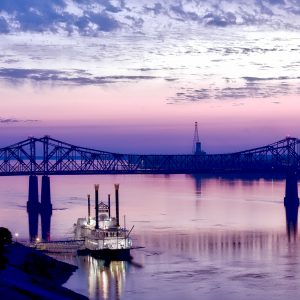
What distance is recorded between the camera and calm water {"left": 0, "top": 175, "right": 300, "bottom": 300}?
155 ft

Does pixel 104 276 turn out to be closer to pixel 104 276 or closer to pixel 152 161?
pixel 104 276

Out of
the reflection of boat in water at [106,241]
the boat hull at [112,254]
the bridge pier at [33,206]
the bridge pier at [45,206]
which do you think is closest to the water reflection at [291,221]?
the reflection of boat in water at [106,241]

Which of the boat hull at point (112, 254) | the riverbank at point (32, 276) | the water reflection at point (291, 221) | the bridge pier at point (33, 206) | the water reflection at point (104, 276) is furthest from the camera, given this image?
the bridge pier at point (33, 206)

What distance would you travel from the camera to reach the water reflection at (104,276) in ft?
151

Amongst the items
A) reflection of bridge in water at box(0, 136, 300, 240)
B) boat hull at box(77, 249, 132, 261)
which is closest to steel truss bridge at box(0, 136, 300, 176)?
reflection of bridge in water at box(0, 136, 300, 240)

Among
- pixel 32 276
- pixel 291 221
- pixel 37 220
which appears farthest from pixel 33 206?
pixel 32 276

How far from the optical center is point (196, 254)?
61.7 m

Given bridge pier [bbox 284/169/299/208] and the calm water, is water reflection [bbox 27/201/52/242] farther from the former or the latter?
bridge pier [bbox 284/169/299/208]

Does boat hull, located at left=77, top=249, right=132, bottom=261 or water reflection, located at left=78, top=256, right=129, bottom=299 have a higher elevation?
boat hull, located at left=77, top=249, right=132, bottom=261

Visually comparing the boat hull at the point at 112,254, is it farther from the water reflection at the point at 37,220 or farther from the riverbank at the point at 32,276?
the water reflection at the point at 37,220

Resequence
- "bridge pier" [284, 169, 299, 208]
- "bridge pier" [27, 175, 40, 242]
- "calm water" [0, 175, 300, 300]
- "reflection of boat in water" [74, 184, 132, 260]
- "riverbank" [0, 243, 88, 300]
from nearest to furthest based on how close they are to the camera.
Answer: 1. "riverbank" [0, 243, 88, 300]
2. "calm water" [0, 175, 300, 300]
3. "reflection of boat in water" [74, 184, 132, 260]
4. "bridge pier" [27, 175, 40, 242]
5. "bridge pier" [284, 169, 299, 208]

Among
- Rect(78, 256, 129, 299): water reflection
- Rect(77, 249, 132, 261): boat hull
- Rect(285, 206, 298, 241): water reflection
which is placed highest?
Rect(285, 206, 298, 241): water reflection

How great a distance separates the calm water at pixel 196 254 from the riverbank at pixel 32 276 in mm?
1066

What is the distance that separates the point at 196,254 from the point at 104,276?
11554mm
